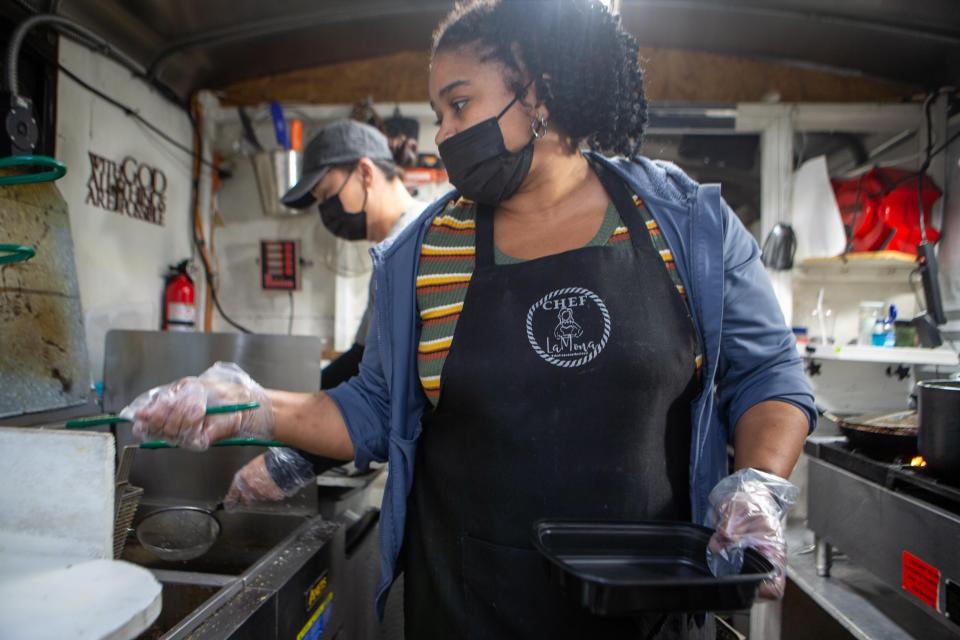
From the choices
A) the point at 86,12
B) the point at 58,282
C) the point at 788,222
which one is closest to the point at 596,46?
the point at 58,282

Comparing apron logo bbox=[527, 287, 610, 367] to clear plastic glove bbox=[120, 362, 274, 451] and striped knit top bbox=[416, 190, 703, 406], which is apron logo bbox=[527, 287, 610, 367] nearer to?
Answer: striped knit top bbox=[416, 190, 703, 406]

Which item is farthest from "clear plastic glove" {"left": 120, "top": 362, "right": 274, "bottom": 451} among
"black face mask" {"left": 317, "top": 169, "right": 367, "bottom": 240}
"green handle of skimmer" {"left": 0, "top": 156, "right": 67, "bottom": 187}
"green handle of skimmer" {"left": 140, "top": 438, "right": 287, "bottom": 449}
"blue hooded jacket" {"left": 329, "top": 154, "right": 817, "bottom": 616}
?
"black face mask" {"left": 317, "top": 169, "right": 367, "bottom": 240}

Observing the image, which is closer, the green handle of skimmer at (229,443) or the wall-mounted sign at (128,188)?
the green handle of skimmer at (229,443)

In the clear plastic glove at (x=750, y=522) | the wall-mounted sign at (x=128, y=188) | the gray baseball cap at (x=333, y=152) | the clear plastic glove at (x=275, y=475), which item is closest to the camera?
the clear plastic glove at (x=750, y=522)

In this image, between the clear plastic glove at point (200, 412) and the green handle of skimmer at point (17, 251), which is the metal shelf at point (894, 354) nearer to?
the clear plastic glove at point (200, 412)

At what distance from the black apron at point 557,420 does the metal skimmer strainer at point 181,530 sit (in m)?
0.65

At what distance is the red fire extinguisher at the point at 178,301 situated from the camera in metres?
2.92

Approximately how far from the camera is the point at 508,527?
104 cm

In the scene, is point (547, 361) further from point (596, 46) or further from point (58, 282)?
point (58, 282)

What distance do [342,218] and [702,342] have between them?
1.65m

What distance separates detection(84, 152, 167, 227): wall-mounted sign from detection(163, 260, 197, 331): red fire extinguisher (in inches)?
11.7

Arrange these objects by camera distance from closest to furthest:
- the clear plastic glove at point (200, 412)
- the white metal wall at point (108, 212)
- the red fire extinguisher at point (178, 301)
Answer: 1. the clear plastic glove at point (200, 412)
2. the white metal wall at point (108, 212)
3. the red fire extinguisher at point (178, 301)

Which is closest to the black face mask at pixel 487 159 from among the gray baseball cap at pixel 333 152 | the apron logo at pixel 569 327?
the apron logo at pixel 569 327

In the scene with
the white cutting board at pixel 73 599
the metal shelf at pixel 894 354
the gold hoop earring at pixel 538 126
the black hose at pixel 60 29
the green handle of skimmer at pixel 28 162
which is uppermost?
the black hose at pixel 60 29
